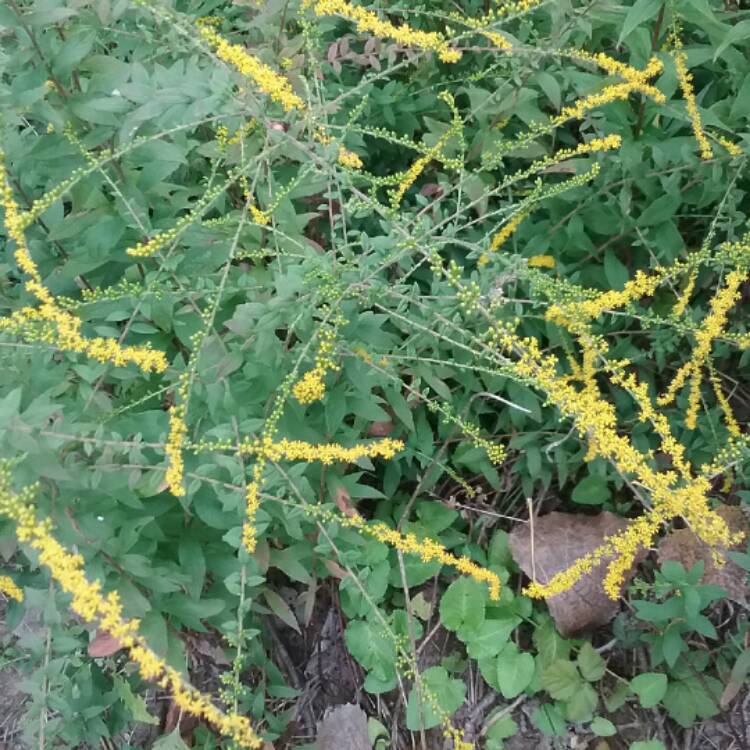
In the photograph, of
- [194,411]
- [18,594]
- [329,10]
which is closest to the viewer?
[18,594]

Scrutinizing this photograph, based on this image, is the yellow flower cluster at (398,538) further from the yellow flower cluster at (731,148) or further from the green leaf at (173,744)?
the yellow flower cluster at (731,148)

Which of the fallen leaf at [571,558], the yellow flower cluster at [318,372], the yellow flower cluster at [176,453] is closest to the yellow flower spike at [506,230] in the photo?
the yellow flower cluster at [318,372]

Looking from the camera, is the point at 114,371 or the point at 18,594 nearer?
the point at 18,594

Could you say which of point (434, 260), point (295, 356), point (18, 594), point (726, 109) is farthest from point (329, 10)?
point (18, 594)

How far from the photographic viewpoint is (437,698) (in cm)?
331

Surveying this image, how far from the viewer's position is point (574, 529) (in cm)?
380

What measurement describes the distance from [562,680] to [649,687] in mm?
369

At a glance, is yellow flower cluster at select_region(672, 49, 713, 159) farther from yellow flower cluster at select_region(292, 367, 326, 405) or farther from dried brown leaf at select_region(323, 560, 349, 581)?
dried brown leaf at select_region(323, 560, 349, 581)

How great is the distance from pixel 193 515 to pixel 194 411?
448mm

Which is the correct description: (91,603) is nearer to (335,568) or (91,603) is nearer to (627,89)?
(335,568)

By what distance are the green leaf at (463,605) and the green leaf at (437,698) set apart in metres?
0.22

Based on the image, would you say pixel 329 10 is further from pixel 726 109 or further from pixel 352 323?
pixel 726 109

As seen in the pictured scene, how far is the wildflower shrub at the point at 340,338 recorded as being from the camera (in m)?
2.47

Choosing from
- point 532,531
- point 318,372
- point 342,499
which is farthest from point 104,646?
point 532,531
